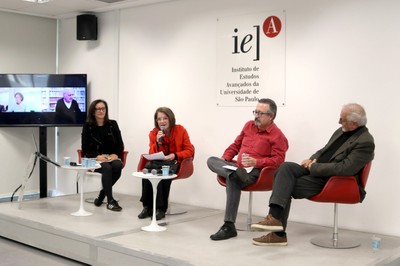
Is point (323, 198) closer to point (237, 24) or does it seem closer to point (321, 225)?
point (321, 225)

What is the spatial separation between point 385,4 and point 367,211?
190 cm

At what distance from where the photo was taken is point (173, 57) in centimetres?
639

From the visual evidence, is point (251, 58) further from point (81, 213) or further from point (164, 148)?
point (81, 213)

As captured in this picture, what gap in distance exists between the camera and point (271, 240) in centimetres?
417

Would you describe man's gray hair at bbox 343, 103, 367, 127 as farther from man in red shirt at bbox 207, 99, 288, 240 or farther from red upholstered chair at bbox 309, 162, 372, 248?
man in red shirt at bbox 207, 99, 288, 240

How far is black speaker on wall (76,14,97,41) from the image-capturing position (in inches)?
282

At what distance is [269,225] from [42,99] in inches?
165

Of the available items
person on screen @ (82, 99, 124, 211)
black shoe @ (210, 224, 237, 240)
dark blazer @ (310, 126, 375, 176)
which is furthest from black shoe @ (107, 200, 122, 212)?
dark blazer @ (310, 126, 375, 176)

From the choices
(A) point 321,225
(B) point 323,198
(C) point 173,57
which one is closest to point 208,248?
(B) point 323,198

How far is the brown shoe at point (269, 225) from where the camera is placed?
402 cm

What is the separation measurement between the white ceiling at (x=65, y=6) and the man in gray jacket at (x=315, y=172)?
3215 mm

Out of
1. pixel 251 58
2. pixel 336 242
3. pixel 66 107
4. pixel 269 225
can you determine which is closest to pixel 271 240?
pixel 269 225

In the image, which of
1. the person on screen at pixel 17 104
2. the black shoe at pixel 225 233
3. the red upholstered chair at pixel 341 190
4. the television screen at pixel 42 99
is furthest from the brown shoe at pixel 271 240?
the person on screen at pixel 17 104

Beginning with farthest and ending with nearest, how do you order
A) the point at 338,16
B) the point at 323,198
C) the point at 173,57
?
1. the point at 173,57
2. the point at 338,16
3. the point at 323,198
